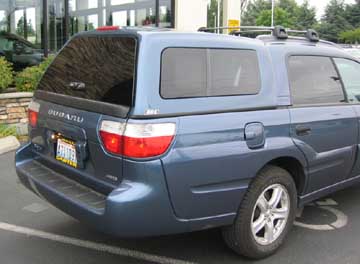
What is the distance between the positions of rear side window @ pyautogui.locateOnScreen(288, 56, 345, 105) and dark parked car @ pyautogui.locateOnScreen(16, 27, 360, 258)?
0.01 m

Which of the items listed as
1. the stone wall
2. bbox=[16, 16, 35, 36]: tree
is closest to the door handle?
the stone wall

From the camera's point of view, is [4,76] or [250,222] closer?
[250,222]

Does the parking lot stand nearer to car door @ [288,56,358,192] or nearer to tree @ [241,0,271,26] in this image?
car door @ [288,56,358,192]

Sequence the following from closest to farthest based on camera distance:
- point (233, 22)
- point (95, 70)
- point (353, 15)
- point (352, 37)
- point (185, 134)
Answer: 1. point (185, 134)
2. point (95, 70)
3. point (233, 22)
4. point (352, 37)
5. point (353, 15)

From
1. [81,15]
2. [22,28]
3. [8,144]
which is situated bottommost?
[8,144]

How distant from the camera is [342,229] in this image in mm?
4398

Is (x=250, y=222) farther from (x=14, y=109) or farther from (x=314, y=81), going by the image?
A: (x=14, y=109)

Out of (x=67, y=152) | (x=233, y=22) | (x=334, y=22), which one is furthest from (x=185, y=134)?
(x=334, y=22)

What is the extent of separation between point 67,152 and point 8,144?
4.06 m

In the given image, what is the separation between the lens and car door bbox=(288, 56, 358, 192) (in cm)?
392

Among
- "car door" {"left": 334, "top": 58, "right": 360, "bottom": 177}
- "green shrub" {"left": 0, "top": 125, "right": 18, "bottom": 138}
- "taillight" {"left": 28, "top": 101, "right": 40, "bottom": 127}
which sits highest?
"car door" {"left": 334, "top": 58, "right": 360, "bottom": 177}

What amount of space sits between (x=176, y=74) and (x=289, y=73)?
1100mm

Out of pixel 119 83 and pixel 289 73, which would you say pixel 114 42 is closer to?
pixel 119 83

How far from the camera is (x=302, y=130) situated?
12.7 ft
